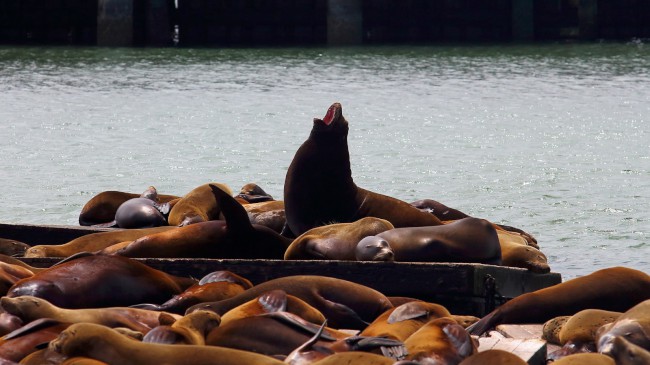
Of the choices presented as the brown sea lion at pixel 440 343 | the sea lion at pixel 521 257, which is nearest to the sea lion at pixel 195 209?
the sea lion at pixel 521 257

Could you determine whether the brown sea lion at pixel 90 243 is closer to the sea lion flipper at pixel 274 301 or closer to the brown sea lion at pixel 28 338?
the sea lion flipper at pixel 274 301

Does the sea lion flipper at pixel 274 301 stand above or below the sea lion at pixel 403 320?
above

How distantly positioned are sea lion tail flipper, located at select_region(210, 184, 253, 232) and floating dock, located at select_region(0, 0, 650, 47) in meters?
28.2

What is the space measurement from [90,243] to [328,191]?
1.50m

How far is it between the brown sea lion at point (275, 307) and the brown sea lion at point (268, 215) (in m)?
2.87

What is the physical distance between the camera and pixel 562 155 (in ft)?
57.8

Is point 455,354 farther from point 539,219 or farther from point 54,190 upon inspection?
point 54,190

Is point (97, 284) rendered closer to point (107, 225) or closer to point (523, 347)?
point (523, 347)

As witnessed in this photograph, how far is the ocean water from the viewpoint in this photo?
13570 mm

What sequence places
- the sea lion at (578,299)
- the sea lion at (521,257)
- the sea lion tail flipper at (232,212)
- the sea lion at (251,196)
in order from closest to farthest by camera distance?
the sea lion at (578,299), the sea lion tail flipper at (232,212), the sea lion at (521,257), the sea lion at (251,196)

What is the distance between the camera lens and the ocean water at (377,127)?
44.5 feet

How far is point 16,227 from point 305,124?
43.4ft

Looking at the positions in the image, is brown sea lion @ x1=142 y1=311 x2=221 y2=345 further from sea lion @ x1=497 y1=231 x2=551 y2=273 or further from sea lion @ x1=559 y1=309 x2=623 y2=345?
sea lion @ x1=497 y1=231 x2=551 y2=273

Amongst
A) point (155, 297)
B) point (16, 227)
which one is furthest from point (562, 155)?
point (155, 297)
